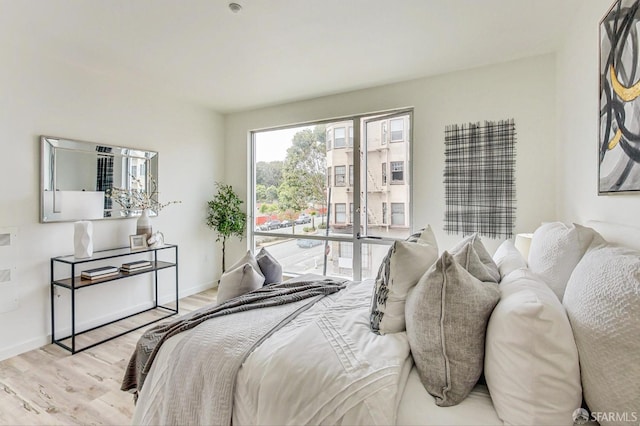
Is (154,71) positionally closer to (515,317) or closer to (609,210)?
(515,317)

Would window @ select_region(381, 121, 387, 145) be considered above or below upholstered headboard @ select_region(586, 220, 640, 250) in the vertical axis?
above

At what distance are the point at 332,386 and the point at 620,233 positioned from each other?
1.46m

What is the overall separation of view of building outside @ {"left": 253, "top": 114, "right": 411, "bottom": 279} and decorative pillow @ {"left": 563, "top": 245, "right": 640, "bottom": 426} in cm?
248

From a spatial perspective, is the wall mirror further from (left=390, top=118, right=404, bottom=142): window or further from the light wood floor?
(left=390, top=118, right=404, bottom=142): window

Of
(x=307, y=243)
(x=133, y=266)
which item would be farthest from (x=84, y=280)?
(x=307, y=243)

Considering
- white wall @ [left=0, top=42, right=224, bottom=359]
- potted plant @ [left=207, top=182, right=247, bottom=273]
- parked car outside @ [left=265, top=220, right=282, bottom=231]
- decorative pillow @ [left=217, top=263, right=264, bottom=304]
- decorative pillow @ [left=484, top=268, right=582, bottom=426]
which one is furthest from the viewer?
parked car outside @ [left=265, top=220, right=282, bottom=231]

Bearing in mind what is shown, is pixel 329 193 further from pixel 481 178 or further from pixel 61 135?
pixel 61 135

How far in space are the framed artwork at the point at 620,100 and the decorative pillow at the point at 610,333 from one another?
1.96ft

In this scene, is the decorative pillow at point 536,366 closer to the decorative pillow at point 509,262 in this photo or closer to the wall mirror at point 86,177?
the decorative pillow at point 509,262

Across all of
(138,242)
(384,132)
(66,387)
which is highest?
(384,132)

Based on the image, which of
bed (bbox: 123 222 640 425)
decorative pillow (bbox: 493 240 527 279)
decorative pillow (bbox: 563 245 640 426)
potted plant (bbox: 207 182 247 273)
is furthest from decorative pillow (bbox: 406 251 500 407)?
potted plant (bbox: 207 182 247 273)

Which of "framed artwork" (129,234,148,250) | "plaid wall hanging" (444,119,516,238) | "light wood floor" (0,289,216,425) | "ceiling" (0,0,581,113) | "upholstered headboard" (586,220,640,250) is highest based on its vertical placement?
"ceiling" (0,0,581,113)

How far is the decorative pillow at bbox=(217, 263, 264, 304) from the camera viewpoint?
1.99 metres

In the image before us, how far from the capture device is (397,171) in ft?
11.3
